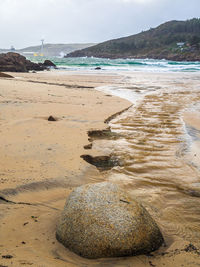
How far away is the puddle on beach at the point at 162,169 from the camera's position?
2387 millimetres

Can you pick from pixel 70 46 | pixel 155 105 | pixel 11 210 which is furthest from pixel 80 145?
pixel 70 46

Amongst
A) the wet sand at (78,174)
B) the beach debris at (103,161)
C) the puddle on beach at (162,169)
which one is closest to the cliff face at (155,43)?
the puddle on beach at (162,169)

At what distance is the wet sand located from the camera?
1840 millimetres

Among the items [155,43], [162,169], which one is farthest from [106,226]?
[155,43]

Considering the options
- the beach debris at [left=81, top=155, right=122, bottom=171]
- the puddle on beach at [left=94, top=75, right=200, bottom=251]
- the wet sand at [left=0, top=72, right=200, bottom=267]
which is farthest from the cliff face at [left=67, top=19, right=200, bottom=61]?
the beach debris at [left=81, top=155, right=122, bottom=171]

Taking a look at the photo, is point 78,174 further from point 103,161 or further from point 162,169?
point 162,169

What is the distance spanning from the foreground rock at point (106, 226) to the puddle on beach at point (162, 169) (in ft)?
0.93

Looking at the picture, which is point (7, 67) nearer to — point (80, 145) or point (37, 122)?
point (37, 122)

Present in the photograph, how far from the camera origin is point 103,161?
11.7 feet

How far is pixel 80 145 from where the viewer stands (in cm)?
393

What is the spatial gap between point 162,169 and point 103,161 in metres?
0.78

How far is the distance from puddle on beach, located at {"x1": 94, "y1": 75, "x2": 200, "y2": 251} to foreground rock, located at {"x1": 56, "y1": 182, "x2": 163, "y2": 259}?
11.2 inches

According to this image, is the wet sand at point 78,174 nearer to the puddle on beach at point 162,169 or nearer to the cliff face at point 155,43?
the puddle on beach at point 162,169

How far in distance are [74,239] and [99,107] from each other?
17.0 ft
